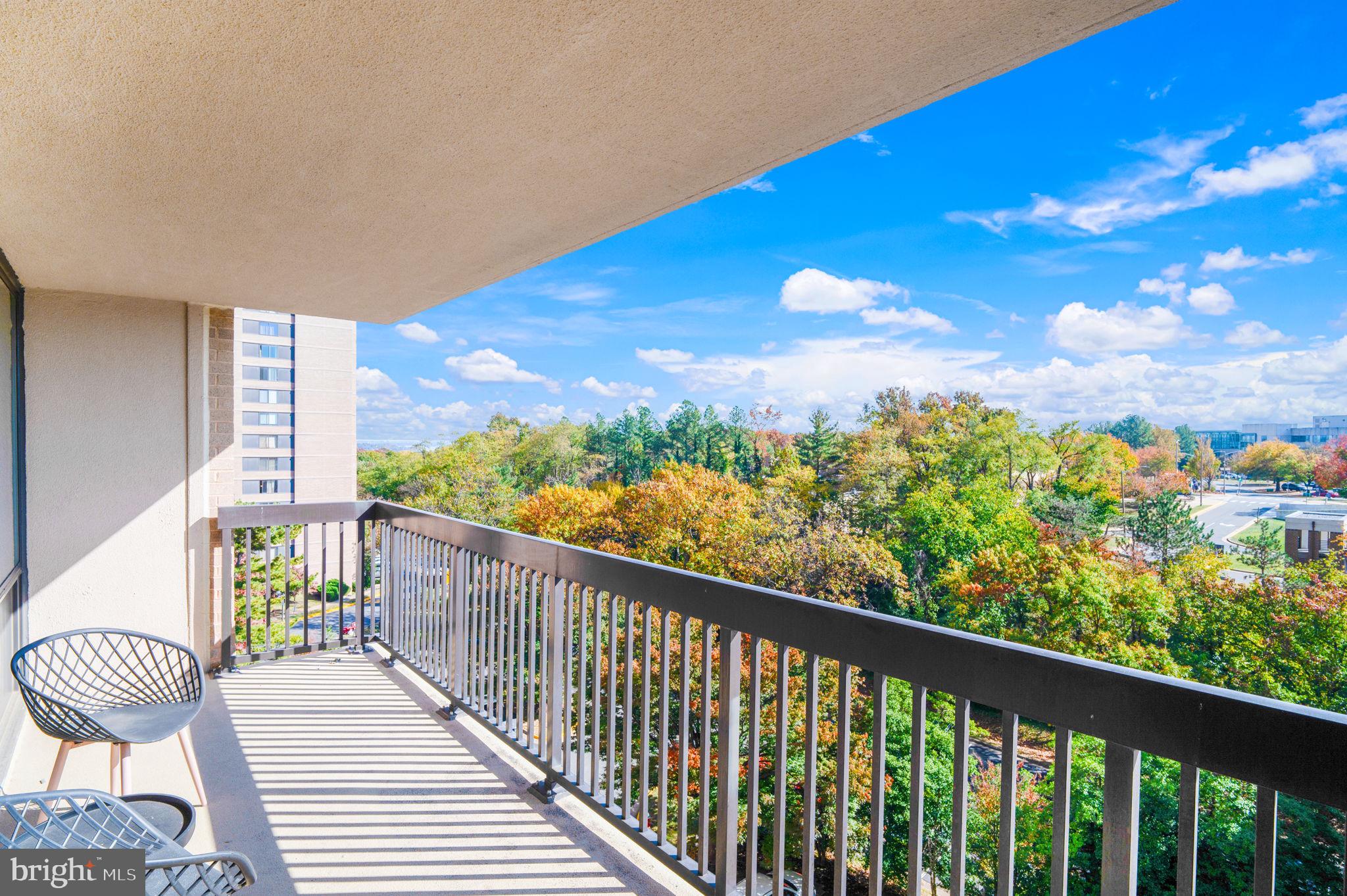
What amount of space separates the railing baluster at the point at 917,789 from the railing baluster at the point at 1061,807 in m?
0.22

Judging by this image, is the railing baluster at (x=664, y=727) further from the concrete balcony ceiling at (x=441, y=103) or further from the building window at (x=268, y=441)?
the building window at (x=268, y=441)

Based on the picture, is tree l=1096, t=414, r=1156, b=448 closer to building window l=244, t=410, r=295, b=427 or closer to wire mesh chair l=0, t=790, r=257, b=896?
wire mesh chair l=0, t=790, r=257, b=896

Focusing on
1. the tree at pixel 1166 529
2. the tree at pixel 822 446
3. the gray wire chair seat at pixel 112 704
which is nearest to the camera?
the gray wire chair seat at pixel 112 704

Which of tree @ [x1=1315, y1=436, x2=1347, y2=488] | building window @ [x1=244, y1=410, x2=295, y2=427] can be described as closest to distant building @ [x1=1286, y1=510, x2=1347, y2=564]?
tree @ [x1=1315, y1=436, x2=1347, y2=488]

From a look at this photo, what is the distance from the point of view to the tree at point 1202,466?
906 inches

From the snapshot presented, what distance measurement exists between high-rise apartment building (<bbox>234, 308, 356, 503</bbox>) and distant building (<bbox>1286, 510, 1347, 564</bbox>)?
107 ft

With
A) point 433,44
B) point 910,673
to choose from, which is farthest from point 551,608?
point 433,44

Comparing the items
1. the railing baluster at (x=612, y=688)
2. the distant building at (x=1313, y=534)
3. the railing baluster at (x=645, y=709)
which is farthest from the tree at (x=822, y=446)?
the railing baluster at (x=645, y=709)

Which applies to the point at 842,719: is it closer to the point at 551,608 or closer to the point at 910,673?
the point at 910,673

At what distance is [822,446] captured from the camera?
79.5ft

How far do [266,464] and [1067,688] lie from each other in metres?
38.1

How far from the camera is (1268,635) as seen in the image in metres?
17.7

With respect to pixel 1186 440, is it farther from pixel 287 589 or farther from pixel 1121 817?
pixel 1121 817

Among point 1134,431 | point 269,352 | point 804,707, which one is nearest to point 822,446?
point 1134,431
